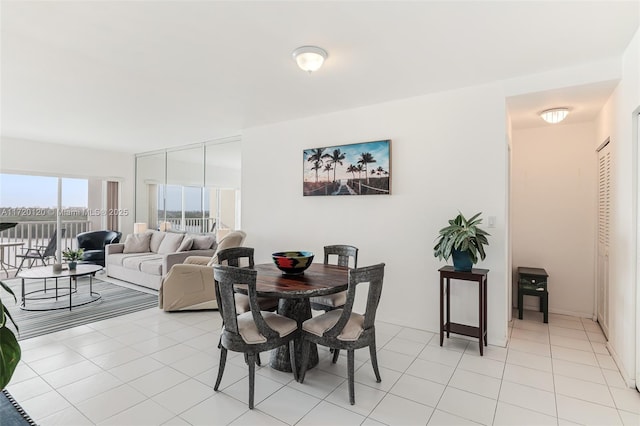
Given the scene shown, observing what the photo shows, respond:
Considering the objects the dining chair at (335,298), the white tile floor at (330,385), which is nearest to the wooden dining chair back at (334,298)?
the dining chair at (335,298)

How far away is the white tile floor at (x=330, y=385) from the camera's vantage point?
81.7 inches

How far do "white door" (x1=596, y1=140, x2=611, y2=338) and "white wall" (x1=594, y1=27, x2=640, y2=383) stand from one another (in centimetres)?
28

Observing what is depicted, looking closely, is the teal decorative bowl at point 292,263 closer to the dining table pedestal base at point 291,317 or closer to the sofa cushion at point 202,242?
the dining table pedestal base at point 291,317

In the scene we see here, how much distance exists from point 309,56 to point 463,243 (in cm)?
213

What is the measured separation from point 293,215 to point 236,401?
8.91 ft

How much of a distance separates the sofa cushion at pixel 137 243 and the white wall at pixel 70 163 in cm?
171

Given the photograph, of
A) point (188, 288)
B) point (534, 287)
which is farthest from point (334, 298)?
point (534, 287)

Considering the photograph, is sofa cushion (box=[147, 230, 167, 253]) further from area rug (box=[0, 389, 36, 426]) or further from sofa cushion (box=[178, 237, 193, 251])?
area rug (box=[0, 389, 36, 426])

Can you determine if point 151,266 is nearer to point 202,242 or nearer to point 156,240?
point 202,242

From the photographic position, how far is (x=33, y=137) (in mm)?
5965

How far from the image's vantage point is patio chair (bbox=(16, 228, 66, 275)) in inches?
236

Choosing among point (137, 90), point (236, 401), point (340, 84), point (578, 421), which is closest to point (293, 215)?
point (340, 84)

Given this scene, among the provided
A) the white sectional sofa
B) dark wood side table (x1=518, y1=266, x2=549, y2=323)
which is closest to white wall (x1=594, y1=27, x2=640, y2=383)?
dark wood side table (x1=518, y1=266, x2=549, y2=323)

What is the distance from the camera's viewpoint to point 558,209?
4.17 meters
